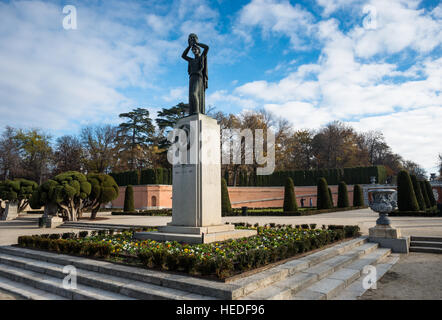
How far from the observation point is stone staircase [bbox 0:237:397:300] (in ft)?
13.2

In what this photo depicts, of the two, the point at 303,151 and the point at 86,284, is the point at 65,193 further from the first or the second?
the point at 303,151

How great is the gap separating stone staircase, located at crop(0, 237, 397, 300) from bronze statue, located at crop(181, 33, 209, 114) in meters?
5.10

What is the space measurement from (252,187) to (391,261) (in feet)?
101

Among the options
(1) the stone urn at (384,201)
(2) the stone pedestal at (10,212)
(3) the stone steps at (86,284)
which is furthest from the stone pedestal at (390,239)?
(2) the stone pedestal at (10,212)

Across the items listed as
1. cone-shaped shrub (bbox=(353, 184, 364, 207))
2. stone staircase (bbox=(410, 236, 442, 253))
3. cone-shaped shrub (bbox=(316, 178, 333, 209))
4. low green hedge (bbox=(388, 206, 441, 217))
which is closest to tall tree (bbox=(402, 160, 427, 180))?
cone-shaped shrub (bbox=(353, 184, 364, 207))

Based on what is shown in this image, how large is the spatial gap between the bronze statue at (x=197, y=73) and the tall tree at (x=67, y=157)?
3623 cm

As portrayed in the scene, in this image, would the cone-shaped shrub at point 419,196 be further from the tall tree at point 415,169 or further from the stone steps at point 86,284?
the tall tree at point 415,169

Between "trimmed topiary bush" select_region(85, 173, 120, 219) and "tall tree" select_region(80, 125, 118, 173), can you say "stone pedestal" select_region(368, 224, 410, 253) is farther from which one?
"tall tree" select_region(80, 125, 118, 173)

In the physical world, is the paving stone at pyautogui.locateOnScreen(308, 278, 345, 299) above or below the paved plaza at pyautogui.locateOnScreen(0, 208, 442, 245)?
above

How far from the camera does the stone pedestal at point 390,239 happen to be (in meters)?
8.19

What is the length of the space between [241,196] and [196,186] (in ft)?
95.6

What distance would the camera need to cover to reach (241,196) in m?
36.4

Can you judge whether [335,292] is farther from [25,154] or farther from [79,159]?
[25,154]
